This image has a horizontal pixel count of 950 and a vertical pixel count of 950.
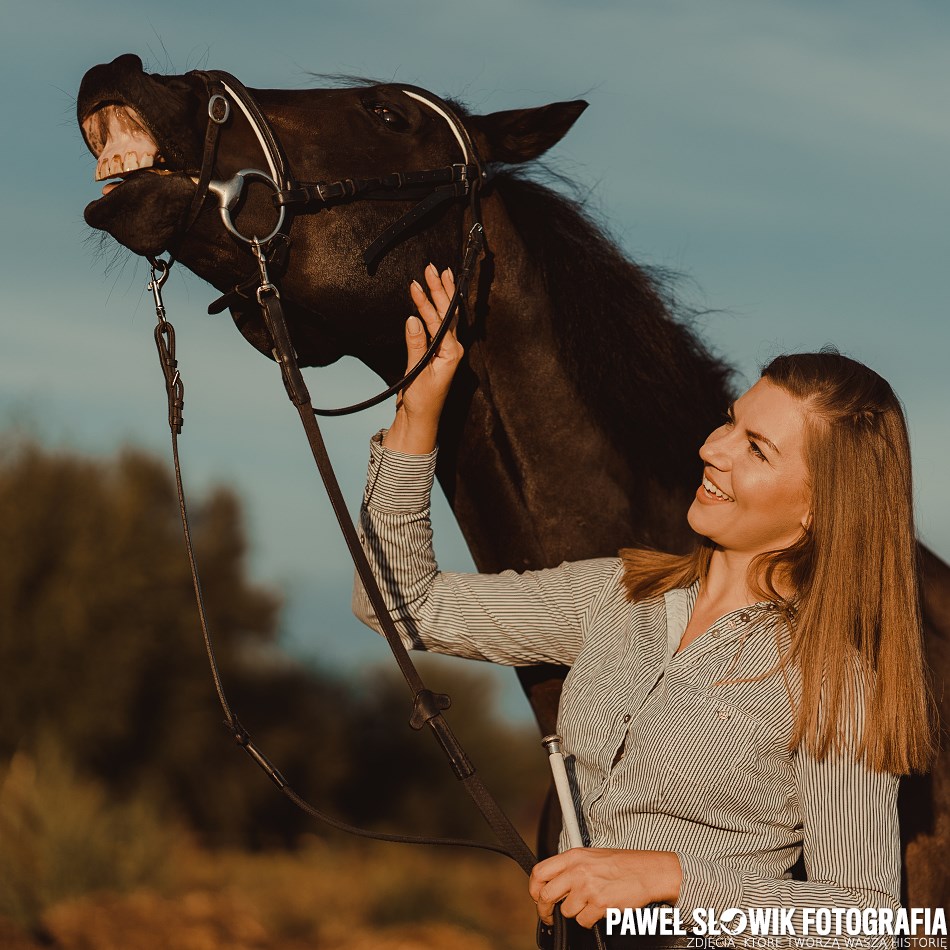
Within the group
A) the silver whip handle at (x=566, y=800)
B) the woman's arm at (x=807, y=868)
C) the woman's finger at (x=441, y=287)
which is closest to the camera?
the woman's arm at (x=807, y=868)

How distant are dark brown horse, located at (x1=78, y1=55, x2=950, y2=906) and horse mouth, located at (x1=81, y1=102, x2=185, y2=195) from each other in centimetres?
19

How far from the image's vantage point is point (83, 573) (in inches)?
530

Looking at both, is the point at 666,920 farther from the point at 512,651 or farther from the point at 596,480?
the point at 596,480

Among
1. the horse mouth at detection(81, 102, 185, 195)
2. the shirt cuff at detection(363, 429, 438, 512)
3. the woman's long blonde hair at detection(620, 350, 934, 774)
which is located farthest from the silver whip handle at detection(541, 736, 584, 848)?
the horse mouth at detection(81, 102, 185, 195)

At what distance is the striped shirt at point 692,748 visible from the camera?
1.86 metres

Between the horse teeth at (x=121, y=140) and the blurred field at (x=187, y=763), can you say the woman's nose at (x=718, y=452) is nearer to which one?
the horse teeth at (x=121, y=140)

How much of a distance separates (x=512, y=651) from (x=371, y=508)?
432 millimetres

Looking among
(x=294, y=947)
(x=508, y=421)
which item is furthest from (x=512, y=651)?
(x=294, y=947)

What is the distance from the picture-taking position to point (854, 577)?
202 centimetres

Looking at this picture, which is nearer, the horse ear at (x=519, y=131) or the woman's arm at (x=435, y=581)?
the woman's arm at (x=435, y=581)

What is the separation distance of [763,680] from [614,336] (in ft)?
3.34

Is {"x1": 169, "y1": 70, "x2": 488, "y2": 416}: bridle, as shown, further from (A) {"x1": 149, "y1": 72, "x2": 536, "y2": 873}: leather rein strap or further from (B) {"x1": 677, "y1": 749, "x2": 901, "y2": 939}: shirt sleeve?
(B) {"x1": 677, "y1": 749, "x2": 901, "y2": 939}: shirt sleeve

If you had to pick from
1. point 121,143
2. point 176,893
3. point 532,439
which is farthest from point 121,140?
point 176,893

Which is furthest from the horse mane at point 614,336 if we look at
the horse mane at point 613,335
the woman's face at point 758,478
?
the woman's face at point 758,478
